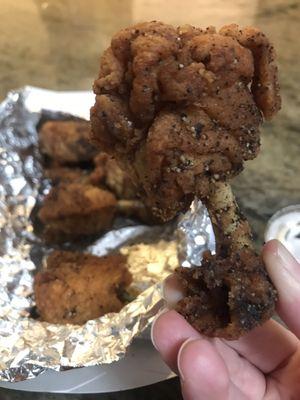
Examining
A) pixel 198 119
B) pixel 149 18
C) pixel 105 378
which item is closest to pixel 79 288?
pixel 105 378

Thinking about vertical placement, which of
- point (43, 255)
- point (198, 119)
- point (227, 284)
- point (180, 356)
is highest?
point (198, 119)

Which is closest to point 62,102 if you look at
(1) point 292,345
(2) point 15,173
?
(2) point 15,173

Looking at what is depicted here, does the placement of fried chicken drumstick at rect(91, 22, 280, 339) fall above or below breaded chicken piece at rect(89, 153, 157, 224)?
above

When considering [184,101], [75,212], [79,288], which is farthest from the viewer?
[75,212]

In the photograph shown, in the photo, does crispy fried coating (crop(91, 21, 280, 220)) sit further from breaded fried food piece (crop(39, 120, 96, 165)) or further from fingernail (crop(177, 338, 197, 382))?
breaded fried food piece (crop(39, 120, 96, 165))

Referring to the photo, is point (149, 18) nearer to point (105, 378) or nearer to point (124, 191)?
point (124, 191)

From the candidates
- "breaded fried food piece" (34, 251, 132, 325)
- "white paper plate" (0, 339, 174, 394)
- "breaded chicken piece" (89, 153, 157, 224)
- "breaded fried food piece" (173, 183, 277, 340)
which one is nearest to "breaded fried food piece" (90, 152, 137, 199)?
"breaded chicken piece" (89, 153, 157, 224)

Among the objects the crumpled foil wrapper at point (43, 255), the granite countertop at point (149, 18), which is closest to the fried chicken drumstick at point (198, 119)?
the crumpled foil wrapper at point (43, 255)
